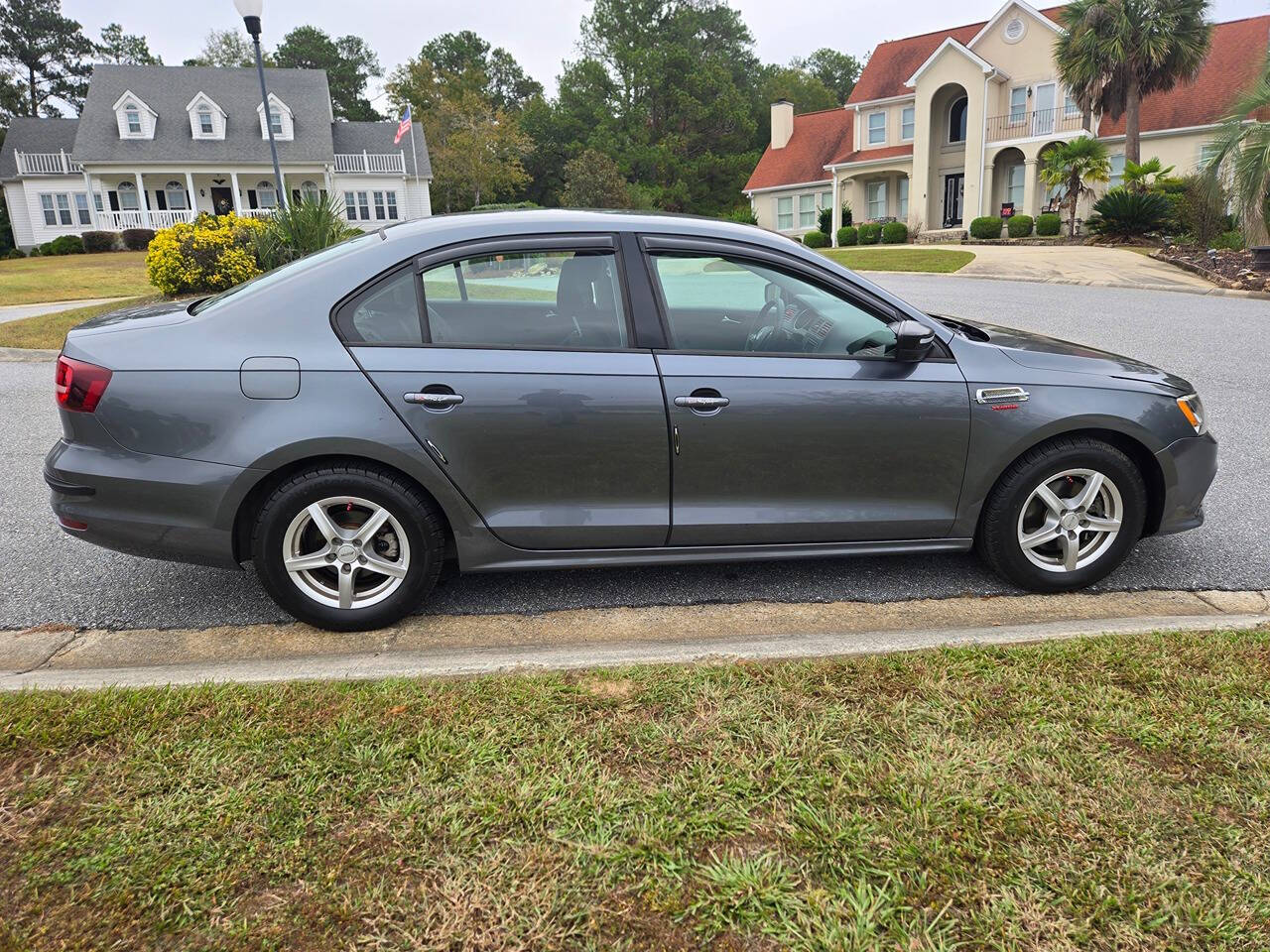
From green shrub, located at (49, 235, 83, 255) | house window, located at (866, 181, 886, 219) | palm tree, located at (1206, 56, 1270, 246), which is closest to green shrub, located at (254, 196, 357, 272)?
palm tree, located at (1206, 56, 1270, 246)

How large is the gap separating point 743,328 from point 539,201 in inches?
2280

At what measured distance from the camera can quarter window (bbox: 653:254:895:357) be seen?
3699 millimetres

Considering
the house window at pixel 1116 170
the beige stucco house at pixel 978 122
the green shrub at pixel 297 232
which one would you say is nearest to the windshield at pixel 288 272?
the green shrub at pixel 297 232

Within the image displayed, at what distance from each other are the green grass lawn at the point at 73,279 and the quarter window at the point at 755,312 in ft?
57.5

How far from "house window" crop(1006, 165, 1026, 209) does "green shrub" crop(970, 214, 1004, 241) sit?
4.27 metres

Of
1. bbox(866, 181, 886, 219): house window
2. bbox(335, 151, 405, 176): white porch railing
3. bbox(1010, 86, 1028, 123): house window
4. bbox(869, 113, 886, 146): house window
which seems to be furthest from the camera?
bbox(335, 151, 405, 176): white porch railing

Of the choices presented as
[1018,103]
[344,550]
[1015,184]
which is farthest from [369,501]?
[1018,103]

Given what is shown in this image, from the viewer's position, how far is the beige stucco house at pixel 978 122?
29547 mm

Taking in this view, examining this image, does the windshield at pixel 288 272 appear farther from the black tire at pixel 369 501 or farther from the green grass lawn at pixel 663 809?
the green grass lawn at pixel 663 809

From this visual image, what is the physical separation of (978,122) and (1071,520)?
32.8m

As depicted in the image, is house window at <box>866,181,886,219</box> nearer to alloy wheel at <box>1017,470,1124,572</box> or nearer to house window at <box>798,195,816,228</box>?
house window at <box>798,195,816,228</box>

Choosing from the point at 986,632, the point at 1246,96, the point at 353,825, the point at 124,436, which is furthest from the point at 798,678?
A: the point at 1246,96

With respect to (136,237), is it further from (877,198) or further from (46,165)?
(877,198)

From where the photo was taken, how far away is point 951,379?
3.72 meters
